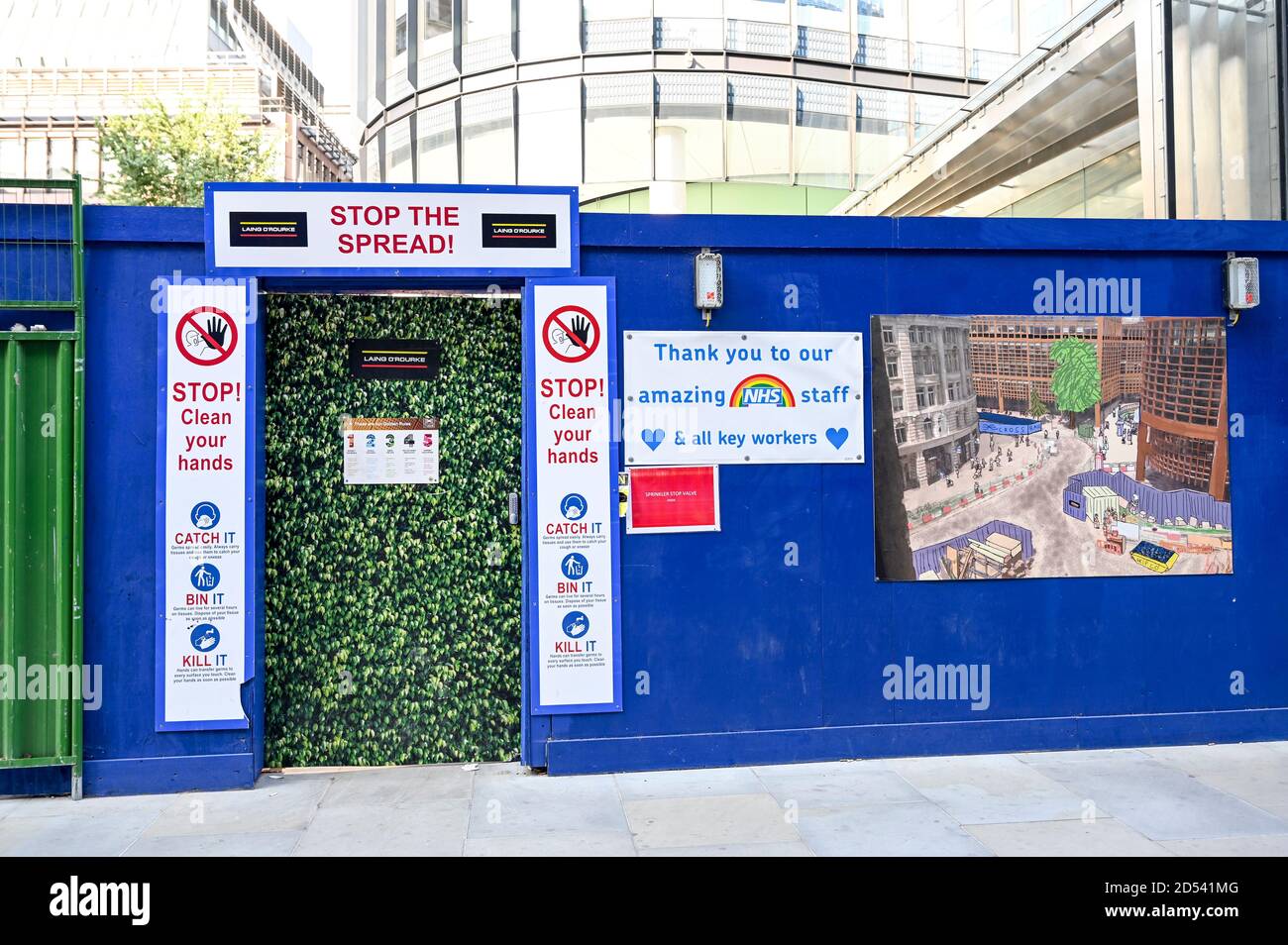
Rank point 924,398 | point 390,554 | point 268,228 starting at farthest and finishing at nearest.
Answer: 1. point 924,398
2. point 390,554
3. point 268,228

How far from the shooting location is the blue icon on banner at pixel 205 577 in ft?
19.8

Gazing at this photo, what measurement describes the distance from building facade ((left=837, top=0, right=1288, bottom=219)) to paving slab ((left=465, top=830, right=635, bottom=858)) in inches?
275

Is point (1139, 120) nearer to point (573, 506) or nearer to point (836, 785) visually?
point (573, 506)

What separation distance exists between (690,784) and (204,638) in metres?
3.04

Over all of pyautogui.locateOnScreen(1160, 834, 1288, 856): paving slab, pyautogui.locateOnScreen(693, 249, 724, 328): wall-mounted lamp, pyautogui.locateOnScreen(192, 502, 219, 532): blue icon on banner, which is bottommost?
pyautogui.locateOnScreen(1160, 834, 1288, 856): paving slab

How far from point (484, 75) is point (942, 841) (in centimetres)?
2162

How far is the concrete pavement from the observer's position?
16.6 feet

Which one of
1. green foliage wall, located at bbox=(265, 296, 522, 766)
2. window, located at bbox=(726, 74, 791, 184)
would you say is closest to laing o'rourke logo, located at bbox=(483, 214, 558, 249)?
green foliage wall, located at bbox=(265, 296, 522, 766)

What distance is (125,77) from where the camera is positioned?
1895 inches

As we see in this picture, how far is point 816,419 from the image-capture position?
655cm

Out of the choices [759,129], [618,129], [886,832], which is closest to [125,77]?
[618,129]

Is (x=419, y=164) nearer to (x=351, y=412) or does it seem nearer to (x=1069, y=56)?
(x=1069, y=56)

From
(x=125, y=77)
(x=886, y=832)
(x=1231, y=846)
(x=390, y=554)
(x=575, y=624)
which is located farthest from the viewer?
(x=125, y=77)

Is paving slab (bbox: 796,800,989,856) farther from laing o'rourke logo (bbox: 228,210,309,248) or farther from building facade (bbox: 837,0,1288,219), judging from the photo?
building facade (bbox: 837,0,1288,219)
